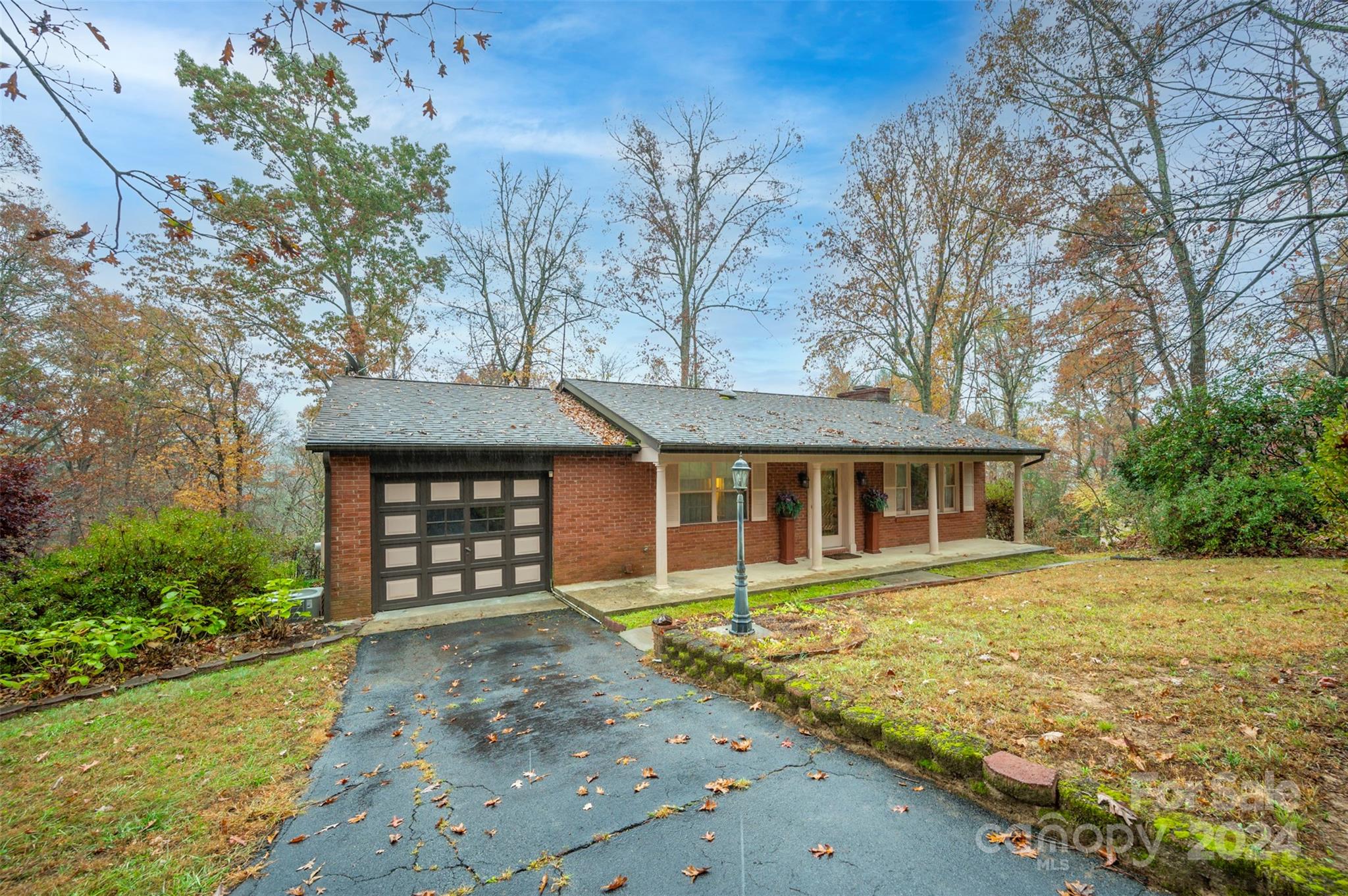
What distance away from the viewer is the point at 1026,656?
4.77 m

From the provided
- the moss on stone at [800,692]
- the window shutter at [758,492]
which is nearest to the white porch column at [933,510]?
the window shutter at [758,492]

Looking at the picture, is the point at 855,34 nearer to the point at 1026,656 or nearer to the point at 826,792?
the point at 1026,656

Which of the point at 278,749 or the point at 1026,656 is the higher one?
the point at 1026,656

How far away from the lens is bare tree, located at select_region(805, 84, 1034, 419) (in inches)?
664

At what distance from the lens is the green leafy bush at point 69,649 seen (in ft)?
16.8

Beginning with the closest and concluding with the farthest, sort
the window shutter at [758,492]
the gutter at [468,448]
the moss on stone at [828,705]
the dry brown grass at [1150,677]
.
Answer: the dry brown grass at [1150,677] < the moss on stone at [828,705] < the gutter at [468,448] < the window shutter at [758,492]

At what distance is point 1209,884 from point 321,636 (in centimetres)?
825

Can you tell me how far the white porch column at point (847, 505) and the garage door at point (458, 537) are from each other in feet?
22.5

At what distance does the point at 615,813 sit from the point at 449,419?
7.55 meters

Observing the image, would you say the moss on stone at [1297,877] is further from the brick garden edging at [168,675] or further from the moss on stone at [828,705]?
the brick garden edging at [168,675]

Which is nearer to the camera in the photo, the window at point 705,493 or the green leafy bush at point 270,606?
the green leafy bush at point 270,606

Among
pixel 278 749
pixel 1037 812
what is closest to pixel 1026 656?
pixel 1037 812

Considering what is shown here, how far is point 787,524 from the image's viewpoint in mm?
11133

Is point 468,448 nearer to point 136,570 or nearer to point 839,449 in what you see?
point 136,570
